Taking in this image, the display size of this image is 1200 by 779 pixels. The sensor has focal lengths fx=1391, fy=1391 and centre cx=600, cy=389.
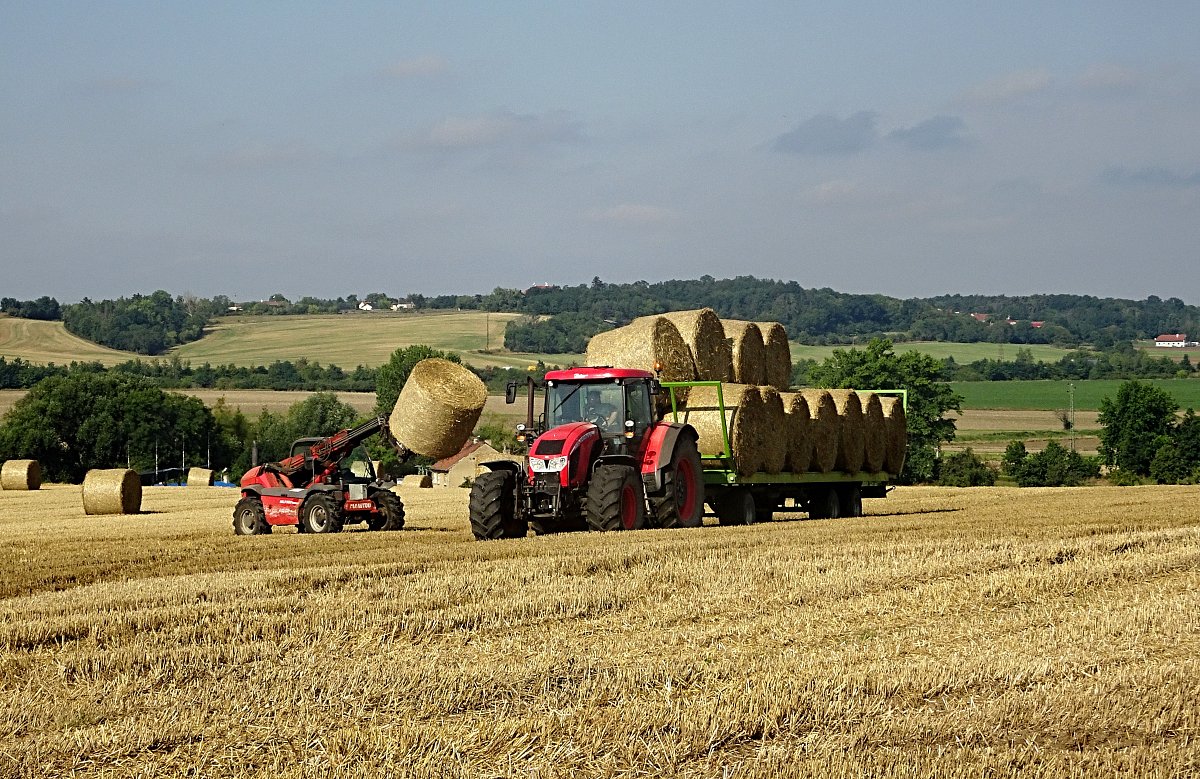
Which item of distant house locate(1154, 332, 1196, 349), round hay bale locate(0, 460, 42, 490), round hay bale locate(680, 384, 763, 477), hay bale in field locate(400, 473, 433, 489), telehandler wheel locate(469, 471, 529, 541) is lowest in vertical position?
hay bale in field locate(400, 473, 433, 489)

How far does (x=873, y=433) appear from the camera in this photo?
22344 millimetres

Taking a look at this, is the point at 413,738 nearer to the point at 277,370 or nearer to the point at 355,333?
the point at 277,370

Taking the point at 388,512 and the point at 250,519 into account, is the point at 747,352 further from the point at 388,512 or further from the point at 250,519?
the point at 250,519

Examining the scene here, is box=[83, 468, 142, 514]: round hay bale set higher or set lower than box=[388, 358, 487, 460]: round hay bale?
lower

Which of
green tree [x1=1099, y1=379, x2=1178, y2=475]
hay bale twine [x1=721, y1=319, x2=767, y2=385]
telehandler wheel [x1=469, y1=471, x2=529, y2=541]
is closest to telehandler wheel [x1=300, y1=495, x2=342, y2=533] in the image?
telehandler wheel [x1=469, y1=471, x2=529, y2=541]

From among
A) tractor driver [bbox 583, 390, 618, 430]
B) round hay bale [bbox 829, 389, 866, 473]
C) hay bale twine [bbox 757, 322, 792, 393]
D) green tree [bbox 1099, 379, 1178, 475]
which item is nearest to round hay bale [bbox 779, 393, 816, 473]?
round hay bale [bbox 829, 389, 866, 473]

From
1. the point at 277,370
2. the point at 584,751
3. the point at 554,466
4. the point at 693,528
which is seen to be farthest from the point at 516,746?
the point at 277,370

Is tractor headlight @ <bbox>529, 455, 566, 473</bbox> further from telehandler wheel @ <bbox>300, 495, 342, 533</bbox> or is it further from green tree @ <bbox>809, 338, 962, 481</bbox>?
green tree @ <bbox>809, 338, 962, 481</bbox>

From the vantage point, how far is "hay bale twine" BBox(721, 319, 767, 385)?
20578 millimetres

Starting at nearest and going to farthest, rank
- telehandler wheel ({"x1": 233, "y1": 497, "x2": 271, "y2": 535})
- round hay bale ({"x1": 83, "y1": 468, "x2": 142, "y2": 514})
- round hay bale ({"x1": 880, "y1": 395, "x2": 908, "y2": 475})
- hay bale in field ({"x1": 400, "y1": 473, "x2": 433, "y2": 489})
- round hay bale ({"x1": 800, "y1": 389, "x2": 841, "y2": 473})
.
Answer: telehandler wheel ({"x1": 233, "y1": 497, "x2": 271, "y2": 535})
round hay bale ({"x1": 800, "y1": 389, "x2": 841, "y2": 473})
round hay bale ({"x1": 880, "y1": 395, "x2": 908, "y2": 475})
round hay bale ({"x1": 83, "y1": 468, "x2": 142, "y2": 514})
hay bale in field ({"x1": 400, "y1": 473, "x2": 433, "y2": 489})

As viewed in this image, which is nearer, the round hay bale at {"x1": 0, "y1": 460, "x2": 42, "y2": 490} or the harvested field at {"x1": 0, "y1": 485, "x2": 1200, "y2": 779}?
the harvested field at {"x1": 0, "y1": 485, "x2": 1200, "y2": 779}

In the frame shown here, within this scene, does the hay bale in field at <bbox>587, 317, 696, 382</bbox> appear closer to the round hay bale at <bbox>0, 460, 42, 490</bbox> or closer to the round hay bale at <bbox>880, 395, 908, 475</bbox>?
the round hay bale at <bbox>880, 395, 908, 475</bbox>

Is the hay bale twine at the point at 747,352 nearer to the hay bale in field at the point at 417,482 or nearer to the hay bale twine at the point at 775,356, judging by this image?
the hay bale twine at the point at 775,356

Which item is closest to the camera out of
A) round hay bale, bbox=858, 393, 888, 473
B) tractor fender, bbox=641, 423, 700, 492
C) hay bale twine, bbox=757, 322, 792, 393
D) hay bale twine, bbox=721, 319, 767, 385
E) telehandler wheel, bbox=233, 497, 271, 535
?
tractor fender, bbox=641, 423, 700, 492
